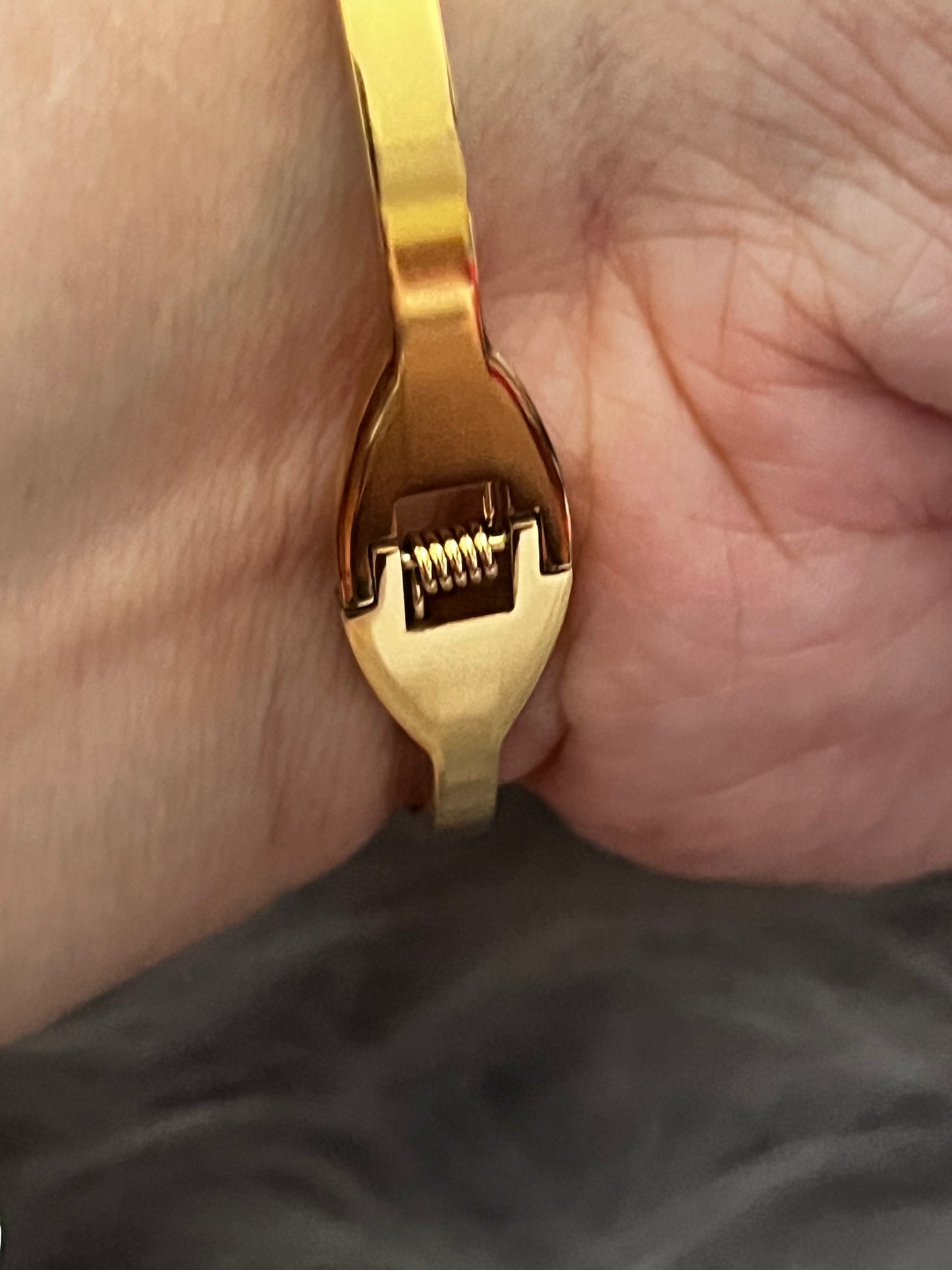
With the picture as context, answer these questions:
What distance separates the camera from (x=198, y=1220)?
1.76 ft

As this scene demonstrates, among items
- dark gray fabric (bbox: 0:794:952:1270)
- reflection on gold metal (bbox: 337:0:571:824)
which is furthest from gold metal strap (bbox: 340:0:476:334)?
dark gray fabric (bbox: 0:794:952:1270)

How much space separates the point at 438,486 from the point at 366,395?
0.11ft

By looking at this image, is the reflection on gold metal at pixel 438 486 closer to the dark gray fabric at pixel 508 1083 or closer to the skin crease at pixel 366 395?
the skin crease at pixel 366 395

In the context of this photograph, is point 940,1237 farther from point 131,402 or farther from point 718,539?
point 131,402

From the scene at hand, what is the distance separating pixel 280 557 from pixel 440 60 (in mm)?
165

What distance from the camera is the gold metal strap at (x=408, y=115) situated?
14.0 inches

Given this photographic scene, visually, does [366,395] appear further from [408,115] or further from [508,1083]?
[508,1083]

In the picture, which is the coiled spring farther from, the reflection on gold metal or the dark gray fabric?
the dark gray fabric

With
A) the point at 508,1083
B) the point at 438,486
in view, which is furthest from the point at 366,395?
the point at 508,1083

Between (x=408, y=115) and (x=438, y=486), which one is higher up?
(x=408, y=115)

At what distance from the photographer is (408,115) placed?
14.0 inches

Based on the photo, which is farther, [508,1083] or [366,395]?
[508,1083]

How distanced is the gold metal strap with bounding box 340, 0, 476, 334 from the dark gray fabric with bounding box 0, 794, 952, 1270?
14.4 inches

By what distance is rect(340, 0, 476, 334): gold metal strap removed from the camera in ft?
1.16
